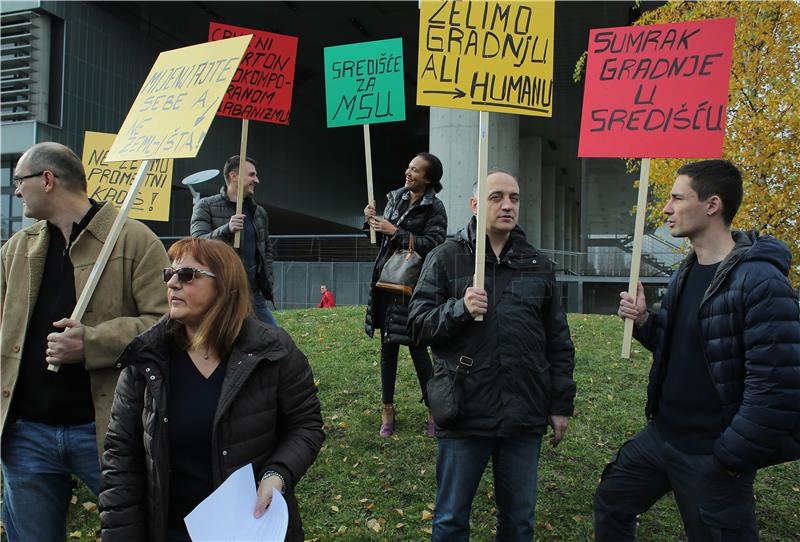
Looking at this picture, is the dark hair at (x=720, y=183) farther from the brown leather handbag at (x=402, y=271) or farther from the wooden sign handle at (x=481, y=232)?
the brown leather handbag at (x=402, y=271)

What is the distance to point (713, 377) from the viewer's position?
2746 mm

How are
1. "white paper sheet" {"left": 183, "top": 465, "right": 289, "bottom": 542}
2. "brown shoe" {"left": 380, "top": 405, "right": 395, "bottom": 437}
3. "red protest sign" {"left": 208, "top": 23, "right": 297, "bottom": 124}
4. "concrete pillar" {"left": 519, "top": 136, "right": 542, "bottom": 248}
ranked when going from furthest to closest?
"concrete pillar" {"left": 519, "top": 136, "right": 542, "bottom": 248} < "red protest sign" {"left": 208, "top": 23, "right": 297, "bottom": 124} < "brown shoe" {"left": 380, "top": 405, "right": 395, "bottom": 437} < "white paper sheet" {"left": 183, "top": 465, "right": 289, "bottom": 542}

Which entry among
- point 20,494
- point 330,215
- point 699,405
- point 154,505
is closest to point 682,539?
point 699,405

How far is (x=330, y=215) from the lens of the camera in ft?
121

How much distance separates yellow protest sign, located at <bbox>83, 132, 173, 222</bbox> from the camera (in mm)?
6617

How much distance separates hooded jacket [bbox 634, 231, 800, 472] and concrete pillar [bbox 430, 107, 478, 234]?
13137 millimetres

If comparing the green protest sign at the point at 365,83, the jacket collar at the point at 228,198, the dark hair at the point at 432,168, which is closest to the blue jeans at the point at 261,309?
the jacket collar at the point at 228,198

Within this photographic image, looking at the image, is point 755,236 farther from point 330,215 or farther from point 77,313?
point 330,215

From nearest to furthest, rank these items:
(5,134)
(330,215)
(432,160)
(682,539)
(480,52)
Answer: (480,52) → (682,539) → (432,160) → (5,134) → (330,215)

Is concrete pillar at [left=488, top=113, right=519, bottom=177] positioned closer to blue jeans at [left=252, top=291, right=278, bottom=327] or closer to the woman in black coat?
blue jeans at [left=252, top=291, right=278, bottom=327]

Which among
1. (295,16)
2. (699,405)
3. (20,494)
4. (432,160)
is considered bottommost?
(20,494)

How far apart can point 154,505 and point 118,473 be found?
0.60 feet

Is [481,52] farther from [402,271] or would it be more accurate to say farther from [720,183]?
[402,271]

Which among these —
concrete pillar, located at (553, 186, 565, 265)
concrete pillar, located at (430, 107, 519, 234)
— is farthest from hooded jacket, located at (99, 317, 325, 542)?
concrete pillar, located at (553, 186, 565, 265)
